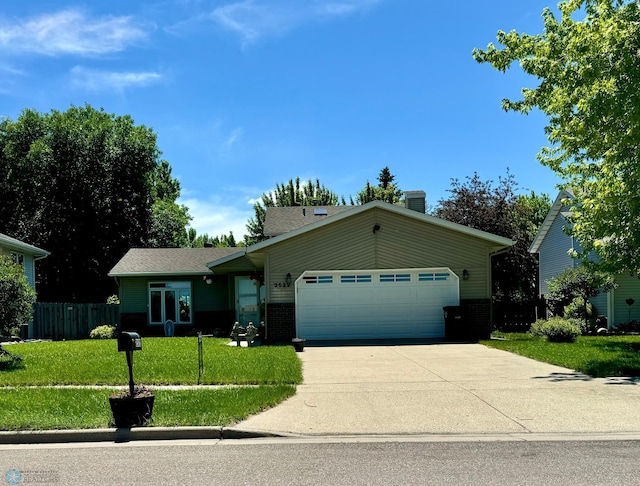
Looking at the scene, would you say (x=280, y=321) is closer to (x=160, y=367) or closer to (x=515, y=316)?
(x=160, y=367)

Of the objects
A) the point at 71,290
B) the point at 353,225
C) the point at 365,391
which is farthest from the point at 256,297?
the point at 71,290

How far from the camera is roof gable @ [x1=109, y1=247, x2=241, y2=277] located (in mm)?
27375

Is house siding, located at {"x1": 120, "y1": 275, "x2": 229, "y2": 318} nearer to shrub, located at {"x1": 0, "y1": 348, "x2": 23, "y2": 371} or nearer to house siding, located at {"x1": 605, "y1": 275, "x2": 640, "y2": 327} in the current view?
shrub, located at {"x1": 0, "y1": 348, "x2": 23, "y2": 371}

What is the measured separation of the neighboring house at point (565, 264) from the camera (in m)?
24.6

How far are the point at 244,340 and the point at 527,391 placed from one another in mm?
13395

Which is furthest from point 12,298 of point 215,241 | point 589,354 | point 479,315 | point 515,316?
point 215,241

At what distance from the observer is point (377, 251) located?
20953mm

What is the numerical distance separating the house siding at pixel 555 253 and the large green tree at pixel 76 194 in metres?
26.3

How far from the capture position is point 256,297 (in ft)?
88.3

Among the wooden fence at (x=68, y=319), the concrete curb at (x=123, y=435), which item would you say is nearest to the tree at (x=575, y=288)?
the concrete curb at (x=123, y=435)

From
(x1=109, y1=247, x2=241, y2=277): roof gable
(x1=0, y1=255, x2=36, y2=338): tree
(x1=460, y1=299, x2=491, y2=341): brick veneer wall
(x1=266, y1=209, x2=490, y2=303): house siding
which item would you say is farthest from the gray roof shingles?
(x1=0, y1=255, x2=36, y2=338): tree

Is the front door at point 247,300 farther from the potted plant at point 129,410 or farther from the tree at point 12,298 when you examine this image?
the potted plant at point 129,410

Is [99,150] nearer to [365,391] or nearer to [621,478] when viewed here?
[365,391]

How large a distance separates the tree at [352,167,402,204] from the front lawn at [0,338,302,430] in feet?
123
